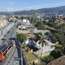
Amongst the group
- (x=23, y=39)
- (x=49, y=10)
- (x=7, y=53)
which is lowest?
(x=49, y=10)

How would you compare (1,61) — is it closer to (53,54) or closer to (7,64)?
(7,64)

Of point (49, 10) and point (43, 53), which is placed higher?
point (43, 53)

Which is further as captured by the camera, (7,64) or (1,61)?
(1,61)

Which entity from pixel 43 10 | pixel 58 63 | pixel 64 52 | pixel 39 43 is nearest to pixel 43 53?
pixel 64 52

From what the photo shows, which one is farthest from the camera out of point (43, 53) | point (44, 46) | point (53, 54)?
point (44, 46)

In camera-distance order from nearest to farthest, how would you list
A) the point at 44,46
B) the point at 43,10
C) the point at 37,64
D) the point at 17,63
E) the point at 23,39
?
the point at 17,63, the point at 37,64, the point at 44,46, the point at 23,39, the point at 43,10

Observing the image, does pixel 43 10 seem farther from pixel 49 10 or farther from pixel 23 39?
pixel 23 39

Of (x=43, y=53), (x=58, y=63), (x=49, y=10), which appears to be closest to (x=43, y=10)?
(x=49, y=10)

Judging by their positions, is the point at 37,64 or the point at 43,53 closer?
the point at 37,64

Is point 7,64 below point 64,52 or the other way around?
the other way around
